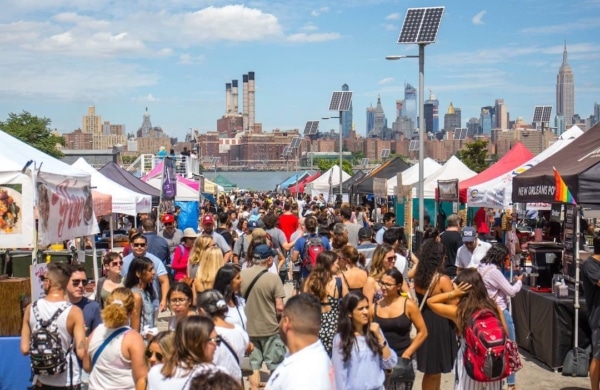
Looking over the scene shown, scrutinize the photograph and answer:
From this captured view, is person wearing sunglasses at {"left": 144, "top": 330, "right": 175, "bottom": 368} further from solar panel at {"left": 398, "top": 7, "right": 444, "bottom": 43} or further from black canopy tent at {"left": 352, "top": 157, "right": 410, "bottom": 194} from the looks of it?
black canopy tent at {"left": 352, "top": 157, "right": 410, "bottom": 194}

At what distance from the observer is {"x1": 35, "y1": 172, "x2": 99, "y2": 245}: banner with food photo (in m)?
7.96

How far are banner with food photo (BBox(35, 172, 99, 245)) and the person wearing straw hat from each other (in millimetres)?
1207

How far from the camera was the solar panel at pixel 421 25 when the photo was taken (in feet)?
60.4

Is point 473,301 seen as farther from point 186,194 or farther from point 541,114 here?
point 541,114

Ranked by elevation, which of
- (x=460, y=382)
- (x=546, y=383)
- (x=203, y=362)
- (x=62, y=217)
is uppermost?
(x=62, y=217)

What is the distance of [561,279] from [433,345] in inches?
125

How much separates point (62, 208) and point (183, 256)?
80.0 inches


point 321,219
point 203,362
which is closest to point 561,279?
point 203,362

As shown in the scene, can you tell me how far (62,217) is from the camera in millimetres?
8797

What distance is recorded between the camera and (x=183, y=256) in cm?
1035

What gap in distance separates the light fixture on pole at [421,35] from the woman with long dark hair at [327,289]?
30.1ft

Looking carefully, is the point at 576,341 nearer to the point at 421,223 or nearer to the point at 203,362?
the point at 203,362

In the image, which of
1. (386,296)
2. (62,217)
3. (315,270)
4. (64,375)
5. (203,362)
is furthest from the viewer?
(62,217)

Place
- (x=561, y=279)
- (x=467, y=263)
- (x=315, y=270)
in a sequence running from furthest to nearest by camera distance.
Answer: (x=467, y=263) → (x=561, y=279) → (x=315, y=270)
